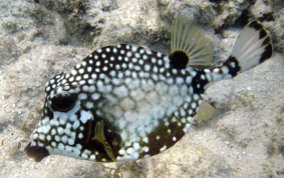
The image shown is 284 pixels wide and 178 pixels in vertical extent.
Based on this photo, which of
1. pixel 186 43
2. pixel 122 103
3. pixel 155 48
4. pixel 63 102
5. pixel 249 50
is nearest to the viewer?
pixel 63 102

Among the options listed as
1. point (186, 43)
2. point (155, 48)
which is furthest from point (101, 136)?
point (155, 48)

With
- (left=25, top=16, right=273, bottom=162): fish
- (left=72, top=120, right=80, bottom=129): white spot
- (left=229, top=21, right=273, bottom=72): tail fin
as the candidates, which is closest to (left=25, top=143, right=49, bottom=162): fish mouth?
(left=25, top=16, right=273, bottom=162): fish

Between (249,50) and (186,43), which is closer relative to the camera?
(186,43)

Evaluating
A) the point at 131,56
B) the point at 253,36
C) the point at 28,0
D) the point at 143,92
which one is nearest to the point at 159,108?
the point at 143,92

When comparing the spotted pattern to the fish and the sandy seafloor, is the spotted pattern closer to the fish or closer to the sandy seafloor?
the fish

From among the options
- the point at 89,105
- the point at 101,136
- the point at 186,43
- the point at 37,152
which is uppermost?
the point at 186,43

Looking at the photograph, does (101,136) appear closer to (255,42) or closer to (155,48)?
(255,42)
